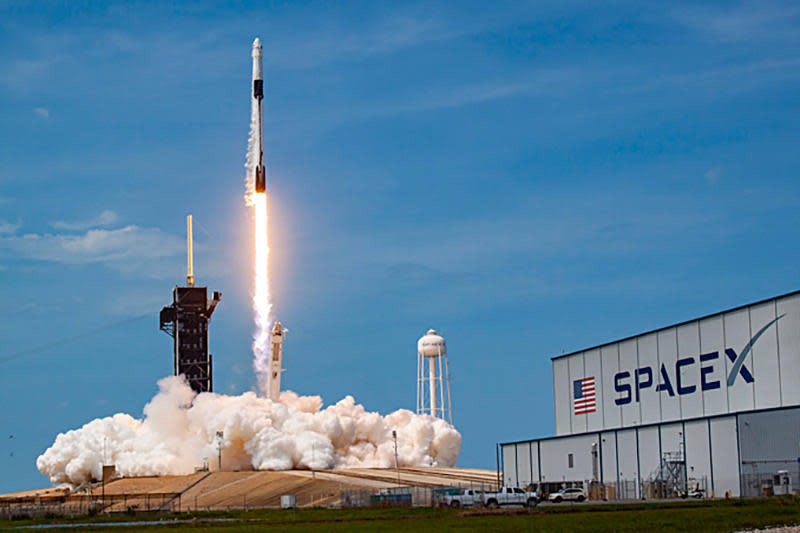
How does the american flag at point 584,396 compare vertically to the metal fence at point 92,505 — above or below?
above

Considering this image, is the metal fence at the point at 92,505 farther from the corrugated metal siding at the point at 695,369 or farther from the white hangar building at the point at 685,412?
the corrugated metal siding at the point at 695,369

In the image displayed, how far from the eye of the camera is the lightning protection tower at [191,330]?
109438mm

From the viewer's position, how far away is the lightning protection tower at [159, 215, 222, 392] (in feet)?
359

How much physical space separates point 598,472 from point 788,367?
1441 centimetres

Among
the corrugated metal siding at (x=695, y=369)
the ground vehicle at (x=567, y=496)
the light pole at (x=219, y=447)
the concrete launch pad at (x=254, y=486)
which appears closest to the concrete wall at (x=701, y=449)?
the corrugated metal siding at (x=695, y=369)

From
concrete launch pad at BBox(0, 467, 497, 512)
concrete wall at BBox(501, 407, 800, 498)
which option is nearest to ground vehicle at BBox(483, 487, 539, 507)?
concrete wall at BBox(501, 407, 800, 498)

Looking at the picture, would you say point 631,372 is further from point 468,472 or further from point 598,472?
point 468,472

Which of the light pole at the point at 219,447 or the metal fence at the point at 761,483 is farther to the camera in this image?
the light pole at the point at 219,447

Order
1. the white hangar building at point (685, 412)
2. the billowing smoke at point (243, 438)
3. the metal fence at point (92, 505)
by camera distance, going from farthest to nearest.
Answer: the billowing smoke at point (243, 438) < the metal fence at point (92, 505) < the white hangar building at point (685, 412)

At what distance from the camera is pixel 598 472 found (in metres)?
66.1

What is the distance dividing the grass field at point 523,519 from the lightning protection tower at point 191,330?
51355mm

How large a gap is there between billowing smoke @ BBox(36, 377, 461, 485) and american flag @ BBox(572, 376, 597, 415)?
28628mm

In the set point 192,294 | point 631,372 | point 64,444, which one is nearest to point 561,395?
point 631,372

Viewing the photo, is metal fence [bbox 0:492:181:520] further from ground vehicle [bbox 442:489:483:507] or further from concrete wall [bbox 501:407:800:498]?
concrete wall [bbox 501:407:800:498]
